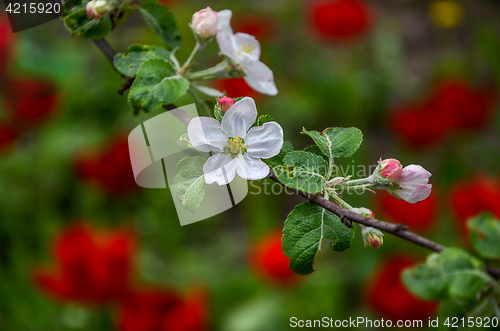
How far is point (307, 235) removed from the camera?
0.34 meters

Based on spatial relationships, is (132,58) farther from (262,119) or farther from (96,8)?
(262,119)

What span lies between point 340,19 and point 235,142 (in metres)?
1.42

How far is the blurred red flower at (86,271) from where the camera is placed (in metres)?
0.90

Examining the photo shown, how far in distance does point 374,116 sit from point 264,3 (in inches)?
30.7

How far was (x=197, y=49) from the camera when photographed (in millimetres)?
411

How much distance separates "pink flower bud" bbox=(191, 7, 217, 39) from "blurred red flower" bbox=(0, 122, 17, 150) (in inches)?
34.6

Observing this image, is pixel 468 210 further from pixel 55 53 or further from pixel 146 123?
pixel 55 53

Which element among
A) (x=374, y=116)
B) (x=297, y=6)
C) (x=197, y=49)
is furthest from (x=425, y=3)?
(x=197, y=49)

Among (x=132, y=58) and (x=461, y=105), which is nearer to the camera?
(x=132, y=58)

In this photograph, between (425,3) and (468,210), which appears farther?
(425,3)

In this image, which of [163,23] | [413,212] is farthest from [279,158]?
[413,212]

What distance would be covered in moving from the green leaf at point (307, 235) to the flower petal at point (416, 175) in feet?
0.20

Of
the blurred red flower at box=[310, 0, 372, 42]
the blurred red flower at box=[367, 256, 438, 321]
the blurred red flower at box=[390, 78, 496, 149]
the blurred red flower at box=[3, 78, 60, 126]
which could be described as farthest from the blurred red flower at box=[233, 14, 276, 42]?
the blurred red flower at box=[367, 256, 438, 321]

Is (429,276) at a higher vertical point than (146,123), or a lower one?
lower
